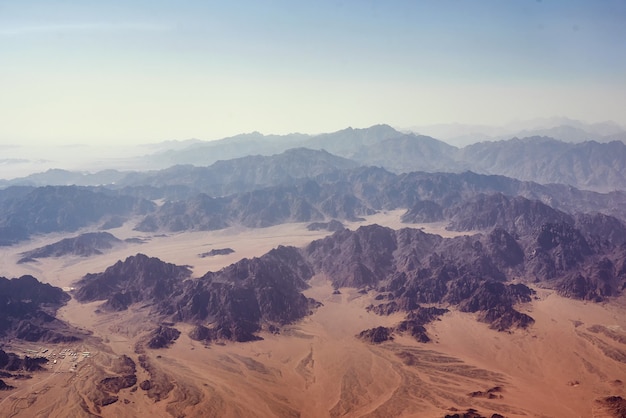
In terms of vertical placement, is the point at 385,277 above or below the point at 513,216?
below

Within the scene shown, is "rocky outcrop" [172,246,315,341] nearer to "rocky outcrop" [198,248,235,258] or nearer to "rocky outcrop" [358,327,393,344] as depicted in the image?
"rocky outcrop" [358,327,393,344]

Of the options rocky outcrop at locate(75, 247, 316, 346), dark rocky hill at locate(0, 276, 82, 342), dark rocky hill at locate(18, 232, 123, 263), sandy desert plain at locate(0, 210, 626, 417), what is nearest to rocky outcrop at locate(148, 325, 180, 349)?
rocky outcrop at locate(75, 247, 316, 346)

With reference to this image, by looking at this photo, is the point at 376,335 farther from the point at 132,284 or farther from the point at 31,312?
the point at 31,312

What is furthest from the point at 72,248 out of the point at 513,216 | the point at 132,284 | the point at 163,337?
the point at 513,216

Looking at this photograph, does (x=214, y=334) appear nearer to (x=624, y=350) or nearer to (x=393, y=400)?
(x=393, y=400)

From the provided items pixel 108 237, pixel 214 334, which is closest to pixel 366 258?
pixel 214 334

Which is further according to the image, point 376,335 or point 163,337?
point 376,335

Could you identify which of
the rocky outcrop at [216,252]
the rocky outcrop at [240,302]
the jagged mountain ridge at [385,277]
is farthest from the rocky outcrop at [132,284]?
the rocky outcrop at [216,252]
